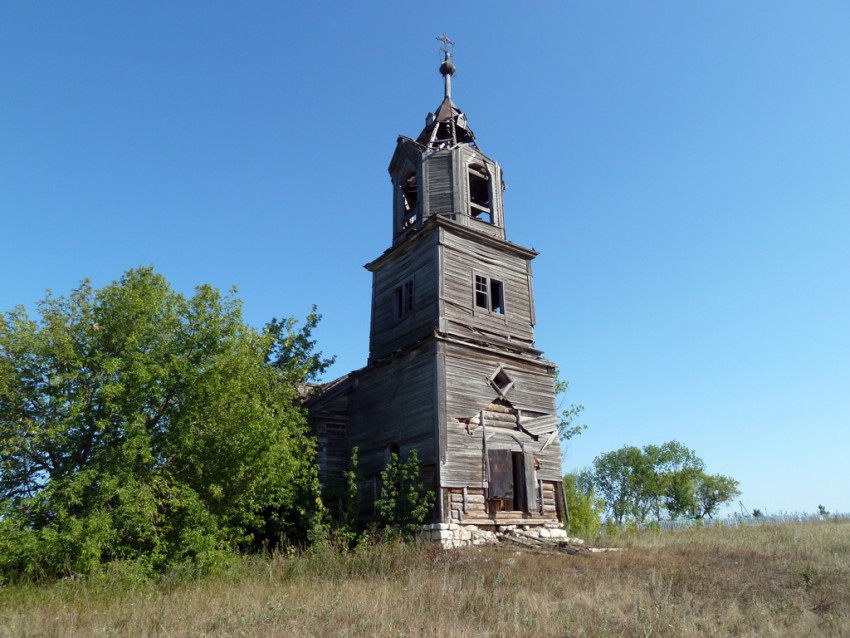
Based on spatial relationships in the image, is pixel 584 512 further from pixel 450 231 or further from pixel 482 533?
pixel 450 231

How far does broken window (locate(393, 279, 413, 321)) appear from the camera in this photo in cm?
2136

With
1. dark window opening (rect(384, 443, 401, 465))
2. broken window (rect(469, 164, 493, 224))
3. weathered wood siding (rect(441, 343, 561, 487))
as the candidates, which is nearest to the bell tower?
broken window (rect(469, 164, 493, 224))

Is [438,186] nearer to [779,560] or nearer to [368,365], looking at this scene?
[368,365]

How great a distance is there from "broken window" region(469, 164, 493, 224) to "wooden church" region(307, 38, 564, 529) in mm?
44

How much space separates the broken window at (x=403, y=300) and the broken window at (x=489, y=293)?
249cm

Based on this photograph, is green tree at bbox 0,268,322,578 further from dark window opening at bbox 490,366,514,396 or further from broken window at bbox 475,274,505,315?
broken window at bbox 475,274,505,315

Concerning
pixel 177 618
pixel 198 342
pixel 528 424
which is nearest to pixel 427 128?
pixel 528 424

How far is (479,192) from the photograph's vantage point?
24.3 meters

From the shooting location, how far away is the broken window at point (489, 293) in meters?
21.0

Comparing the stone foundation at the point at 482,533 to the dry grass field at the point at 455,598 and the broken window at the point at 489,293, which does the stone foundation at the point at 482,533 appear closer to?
the dry grass field at the point at 455,598

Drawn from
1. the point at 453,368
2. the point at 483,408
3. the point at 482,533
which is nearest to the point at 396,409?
the point at 453,368

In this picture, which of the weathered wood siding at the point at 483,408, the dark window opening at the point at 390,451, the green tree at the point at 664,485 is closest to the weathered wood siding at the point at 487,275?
the weathered wood siding at the point at 483,408

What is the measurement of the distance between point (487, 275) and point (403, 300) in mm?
3285

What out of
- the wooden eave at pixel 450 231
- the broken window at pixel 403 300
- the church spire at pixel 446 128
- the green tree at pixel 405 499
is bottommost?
the green tree at pixel 405 499
